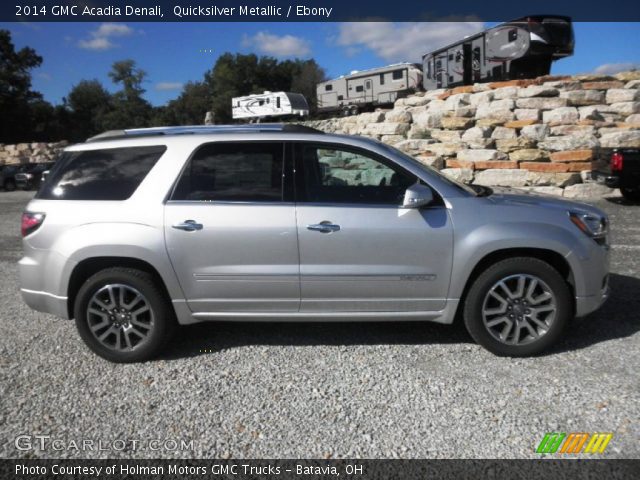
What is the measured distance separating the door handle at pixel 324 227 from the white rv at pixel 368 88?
31145 millimetres

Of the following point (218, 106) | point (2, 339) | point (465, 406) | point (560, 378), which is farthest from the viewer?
point (218, 106)

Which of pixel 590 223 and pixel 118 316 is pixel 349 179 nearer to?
pixel 590 223

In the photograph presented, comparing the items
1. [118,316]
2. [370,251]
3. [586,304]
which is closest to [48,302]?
[118,316]

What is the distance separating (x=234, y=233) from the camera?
12.9 feet

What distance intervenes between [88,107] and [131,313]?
2924 inches

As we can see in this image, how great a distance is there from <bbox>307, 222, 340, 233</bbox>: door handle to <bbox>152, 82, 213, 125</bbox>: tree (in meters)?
65.2

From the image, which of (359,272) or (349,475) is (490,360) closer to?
(359,272)

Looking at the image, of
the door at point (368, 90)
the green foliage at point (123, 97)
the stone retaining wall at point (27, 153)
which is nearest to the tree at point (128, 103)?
the green foliage at point (123, 97)

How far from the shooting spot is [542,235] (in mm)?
3891

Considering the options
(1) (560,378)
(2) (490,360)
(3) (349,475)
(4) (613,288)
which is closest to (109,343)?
(3) (349,475)

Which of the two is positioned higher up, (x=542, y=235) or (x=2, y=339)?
(x=542, y=235)

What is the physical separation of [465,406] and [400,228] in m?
1.36

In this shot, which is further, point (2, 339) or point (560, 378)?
point (2, 339)

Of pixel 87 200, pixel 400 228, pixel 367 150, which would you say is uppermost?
pixel 367 150
